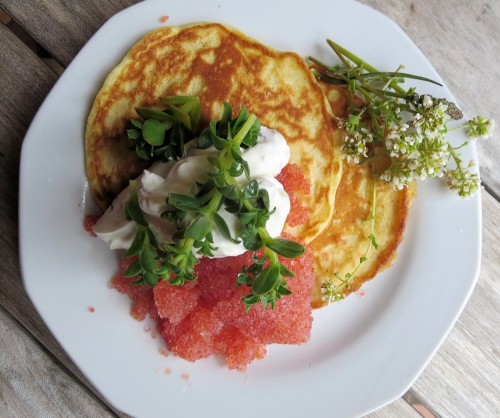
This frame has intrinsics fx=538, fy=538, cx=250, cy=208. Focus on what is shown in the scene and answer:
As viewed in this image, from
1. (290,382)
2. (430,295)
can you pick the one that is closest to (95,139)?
(290,382)

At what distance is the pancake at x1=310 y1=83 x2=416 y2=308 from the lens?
1.84 meters

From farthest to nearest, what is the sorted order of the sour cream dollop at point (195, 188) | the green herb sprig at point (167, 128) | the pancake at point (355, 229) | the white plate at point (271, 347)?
1. the pancake at point (355, 229)
2. the white plate at point (271, 347)
3. the green herb sprig at point (167, 128)
4. the sour cream dollop at point (195, 188)

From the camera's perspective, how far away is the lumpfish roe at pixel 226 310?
1.69m

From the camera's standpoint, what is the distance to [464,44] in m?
2.01

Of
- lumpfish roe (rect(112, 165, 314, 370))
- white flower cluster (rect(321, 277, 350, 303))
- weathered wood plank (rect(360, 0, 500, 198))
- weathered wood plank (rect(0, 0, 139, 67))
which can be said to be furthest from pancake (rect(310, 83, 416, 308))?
weathered wood plank (rect(0, 0, 139, 67))

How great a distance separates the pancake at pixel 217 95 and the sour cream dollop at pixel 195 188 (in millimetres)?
154

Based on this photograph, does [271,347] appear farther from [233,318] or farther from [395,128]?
[395,128]

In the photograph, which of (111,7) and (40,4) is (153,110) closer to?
(111,7)

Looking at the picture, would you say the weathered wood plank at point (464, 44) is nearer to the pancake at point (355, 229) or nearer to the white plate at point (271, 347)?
the white plate at point (271, 347)

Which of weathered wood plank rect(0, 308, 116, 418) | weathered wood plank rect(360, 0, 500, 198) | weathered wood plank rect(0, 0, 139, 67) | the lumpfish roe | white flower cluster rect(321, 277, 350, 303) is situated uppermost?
weathered wood plank rect(360, 0, 500, 198)

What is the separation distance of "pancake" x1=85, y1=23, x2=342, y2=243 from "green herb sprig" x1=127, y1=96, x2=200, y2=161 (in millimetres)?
82

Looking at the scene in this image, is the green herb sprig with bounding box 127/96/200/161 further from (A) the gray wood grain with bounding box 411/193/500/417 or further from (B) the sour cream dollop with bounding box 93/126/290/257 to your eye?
(A) the gray wood grain with bounding box 411/193/500/417

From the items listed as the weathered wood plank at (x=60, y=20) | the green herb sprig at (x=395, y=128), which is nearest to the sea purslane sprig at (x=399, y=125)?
the green herb sprig at (x=395, y=128)

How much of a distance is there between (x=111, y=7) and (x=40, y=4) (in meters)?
0.24
